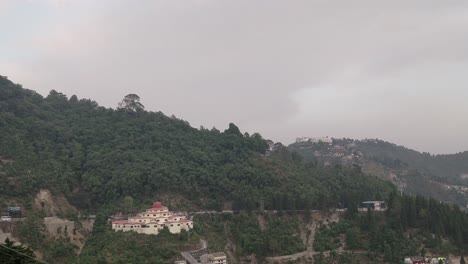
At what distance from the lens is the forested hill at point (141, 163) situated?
4584 centimetres

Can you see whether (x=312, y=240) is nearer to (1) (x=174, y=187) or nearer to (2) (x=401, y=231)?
(2) (x=401, y=231)

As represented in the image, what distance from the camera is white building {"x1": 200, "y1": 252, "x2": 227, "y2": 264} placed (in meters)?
38.8

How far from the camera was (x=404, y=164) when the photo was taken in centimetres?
9894

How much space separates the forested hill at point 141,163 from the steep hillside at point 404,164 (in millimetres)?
18726

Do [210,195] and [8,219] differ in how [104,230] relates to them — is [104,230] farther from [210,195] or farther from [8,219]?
[210,195]

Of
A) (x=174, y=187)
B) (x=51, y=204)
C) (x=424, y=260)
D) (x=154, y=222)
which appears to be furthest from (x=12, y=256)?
(x=424, y=260)

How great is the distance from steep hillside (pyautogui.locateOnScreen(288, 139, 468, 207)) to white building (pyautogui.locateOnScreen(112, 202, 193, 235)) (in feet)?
112

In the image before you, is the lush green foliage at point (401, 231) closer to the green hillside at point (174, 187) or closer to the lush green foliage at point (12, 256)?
the green hillside at point (174, 187)

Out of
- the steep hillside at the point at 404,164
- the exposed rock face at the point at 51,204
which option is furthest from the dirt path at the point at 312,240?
the steep hillside at the point at 404,164

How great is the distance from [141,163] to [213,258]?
1314 cm

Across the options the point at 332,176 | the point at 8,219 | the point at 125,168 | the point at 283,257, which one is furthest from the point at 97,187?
the point at 332,176

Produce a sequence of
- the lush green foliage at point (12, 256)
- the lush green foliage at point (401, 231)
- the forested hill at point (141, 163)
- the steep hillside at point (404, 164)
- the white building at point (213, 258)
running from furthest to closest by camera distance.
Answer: the steep hillside at point (404, 164) < the forested hill at point (141, 163) < the lush green foliage at point (401, 231) < the white building at point (213, 258) < the lush green foliage at point (12, 256)

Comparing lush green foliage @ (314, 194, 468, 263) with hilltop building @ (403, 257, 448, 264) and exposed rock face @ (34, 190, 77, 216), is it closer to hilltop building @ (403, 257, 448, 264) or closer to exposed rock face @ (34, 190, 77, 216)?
hilltop building @ (403, 257, 448, 264)

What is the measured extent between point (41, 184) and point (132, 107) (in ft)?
65.3
